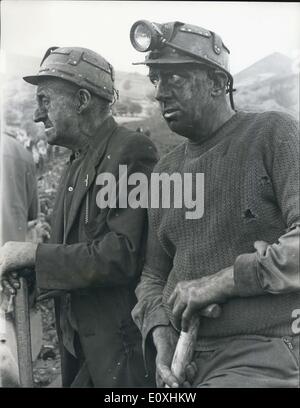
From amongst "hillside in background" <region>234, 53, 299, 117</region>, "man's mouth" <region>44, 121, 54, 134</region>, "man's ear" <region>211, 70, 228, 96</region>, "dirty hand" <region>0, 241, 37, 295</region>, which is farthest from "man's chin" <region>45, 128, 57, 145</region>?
"hillside in background" <region>234, 53, 299, 117</region>

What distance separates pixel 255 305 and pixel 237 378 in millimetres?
276

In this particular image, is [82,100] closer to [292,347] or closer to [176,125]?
[176,125]

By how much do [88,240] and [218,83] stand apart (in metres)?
0.87

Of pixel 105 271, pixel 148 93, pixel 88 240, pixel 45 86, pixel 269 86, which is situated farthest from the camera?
pixel 148 93

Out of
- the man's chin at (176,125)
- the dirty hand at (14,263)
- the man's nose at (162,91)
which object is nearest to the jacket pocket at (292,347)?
the man's chin at (176,125)

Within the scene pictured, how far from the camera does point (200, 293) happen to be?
3158mm

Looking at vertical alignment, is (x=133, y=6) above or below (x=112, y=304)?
above

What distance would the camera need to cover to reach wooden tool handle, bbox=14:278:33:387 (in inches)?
144

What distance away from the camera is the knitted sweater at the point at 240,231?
306cm

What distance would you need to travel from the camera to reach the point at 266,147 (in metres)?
3.21

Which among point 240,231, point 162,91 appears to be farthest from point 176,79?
point 240,231

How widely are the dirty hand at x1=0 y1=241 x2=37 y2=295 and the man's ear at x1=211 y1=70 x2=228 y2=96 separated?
1026 mm
